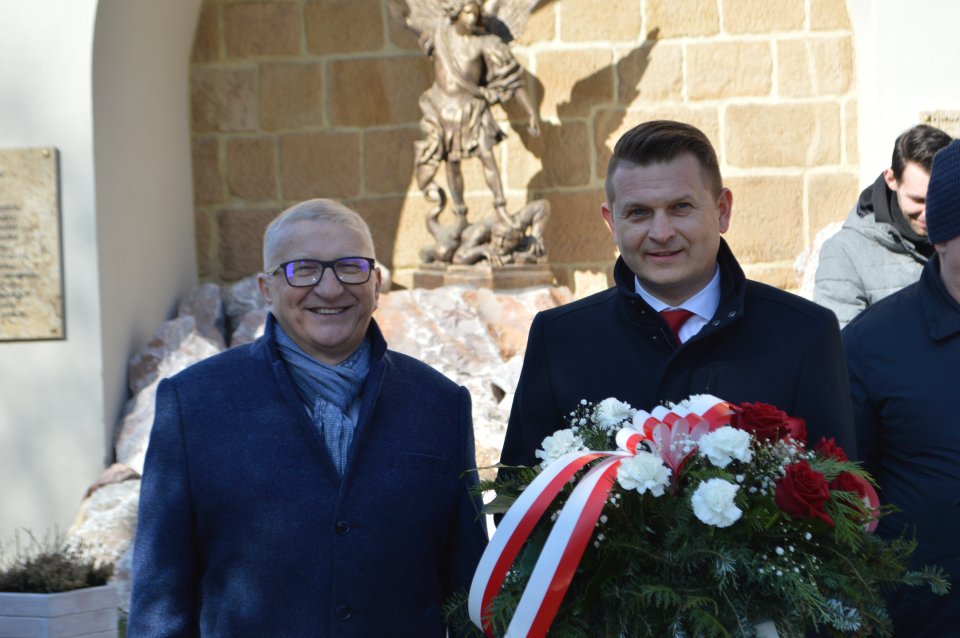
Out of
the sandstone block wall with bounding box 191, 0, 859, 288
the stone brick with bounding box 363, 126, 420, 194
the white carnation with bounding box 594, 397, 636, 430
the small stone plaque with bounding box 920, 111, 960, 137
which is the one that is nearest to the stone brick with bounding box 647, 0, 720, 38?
the sandstone block wall with bounding box 191, 0, 859, 288

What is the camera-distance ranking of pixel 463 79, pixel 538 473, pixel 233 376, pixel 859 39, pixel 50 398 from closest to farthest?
pixel 538 473 → pixel 233 376 → pixel 50 398 → pixel 463 79 → pixel 859 39

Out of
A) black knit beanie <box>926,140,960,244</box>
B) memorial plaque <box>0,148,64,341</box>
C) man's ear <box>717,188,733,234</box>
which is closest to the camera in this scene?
man's ear <box>717,188,733,234</box>

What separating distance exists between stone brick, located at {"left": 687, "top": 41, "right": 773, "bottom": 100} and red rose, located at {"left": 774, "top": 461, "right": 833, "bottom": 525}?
19.1ft

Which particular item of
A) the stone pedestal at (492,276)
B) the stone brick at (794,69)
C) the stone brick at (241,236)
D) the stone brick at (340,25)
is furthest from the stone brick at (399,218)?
the stone brick at (794,69)

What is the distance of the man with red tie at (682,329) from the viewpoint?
6.24 ft

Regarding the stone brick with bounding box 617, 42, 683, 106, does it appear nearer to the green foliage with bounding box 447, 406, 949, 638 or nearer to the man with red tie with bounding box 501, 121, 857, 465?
→ the man with red tie with bounding box 501, 121, 857, 465

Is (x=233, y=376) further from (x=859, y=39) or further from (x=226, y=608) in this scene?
(x=859, y=39)

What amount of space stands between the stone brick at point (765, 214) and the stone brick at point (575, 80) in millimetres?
963

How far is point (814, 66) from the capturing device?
705 cm

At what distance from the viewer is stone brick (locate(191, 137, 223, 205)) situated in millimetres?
7160

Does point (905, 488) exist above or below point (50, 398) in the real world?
above

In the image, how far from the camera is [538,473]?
170 centimetres

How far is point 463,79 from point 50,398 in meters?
2.65

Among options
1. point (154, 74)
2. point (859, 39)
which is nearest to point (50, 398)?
point (154, 74)
